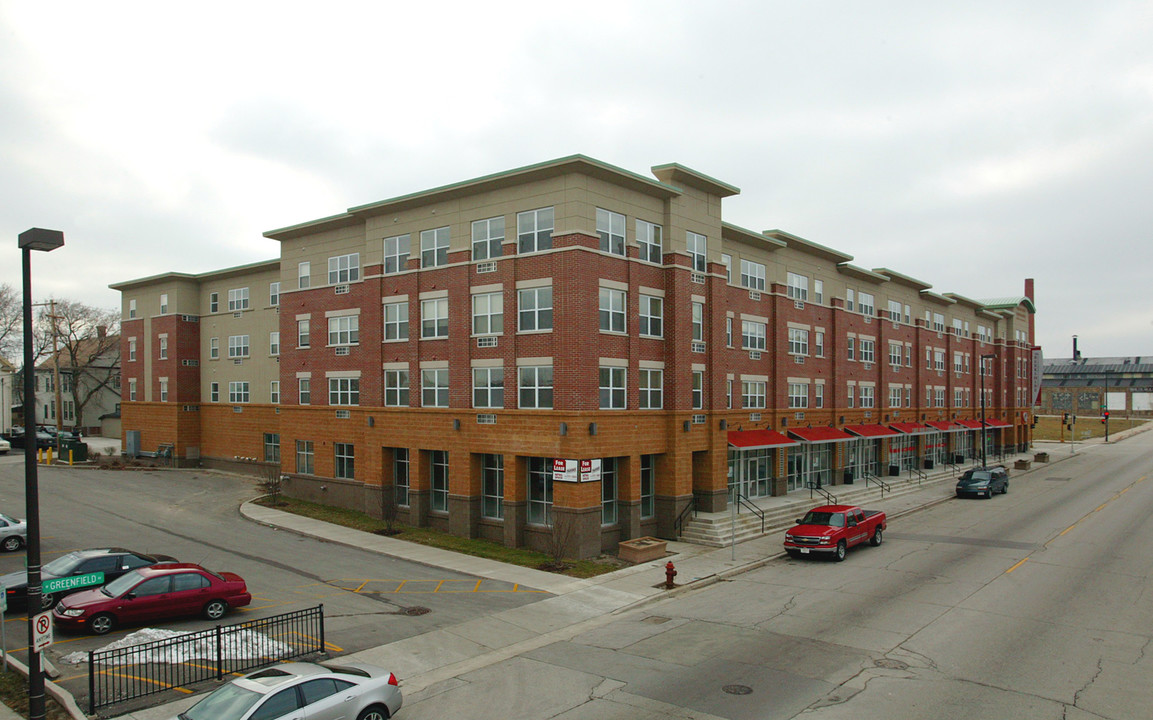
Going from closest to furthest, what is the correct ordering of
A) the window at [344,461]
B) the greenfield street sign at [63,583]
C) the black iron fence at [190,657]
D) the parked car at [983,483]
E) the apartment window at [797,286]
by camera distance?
the greenfield street sign at [63,583], the black iron fence at [190,657], the window at [344,461], the apartment window at [797,286], the parked car at [983,483]

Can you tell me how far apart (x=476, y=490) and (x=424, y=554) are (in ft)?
11.8

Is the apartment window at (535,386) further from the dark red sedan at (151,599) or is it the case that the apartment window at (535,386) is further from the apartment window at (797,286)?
the apartment window at (797,286)

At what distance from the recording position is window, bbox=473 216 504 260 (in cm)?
2939

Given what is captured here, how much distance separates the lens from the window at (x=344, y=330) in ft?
120

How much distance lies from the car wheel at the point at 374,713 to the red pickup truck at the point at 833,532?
18.1 meters

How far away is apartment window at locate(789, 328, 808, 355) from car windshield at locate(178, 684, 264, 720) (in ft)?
115

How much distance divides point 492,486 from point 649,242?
1173 cm

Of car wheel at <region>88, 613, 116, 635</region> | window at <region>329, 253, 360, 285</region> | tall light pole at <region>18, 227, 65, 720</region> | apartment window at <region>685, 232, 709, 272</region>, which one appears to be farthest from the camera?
window at <region>329, 253, 360, 285</region>

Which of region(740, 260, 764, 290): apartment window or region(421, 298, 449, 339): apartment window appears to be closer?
region(421, 298, 449, 339): apartment window

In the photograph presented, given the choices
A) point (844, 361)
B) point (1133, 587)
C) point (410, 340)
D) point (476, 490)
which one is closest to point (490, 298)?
point (410, 340)

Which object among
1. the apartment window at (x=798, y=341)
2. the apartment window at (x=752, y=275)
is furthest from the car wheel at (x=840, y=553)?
the apartment window at (x=798, y=341)

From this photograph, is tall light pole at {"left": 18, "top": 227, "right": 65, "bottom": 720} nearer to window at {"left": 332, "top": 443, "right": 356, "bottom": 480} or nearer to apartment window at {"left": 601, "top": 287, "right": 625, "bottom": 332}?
apartment window at {"left": 601, "top": 287, "right": 625, "bottom": 332}

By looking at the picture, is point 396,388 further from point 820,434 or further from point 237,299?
point 820,434

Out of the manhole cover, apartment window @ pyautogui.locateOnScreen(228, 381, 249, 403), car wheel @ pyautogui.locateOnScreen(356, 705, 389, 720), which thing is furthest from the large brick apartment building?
car wheel @ pyautogui.locateOnScreen(356, 705, 389, 720)
